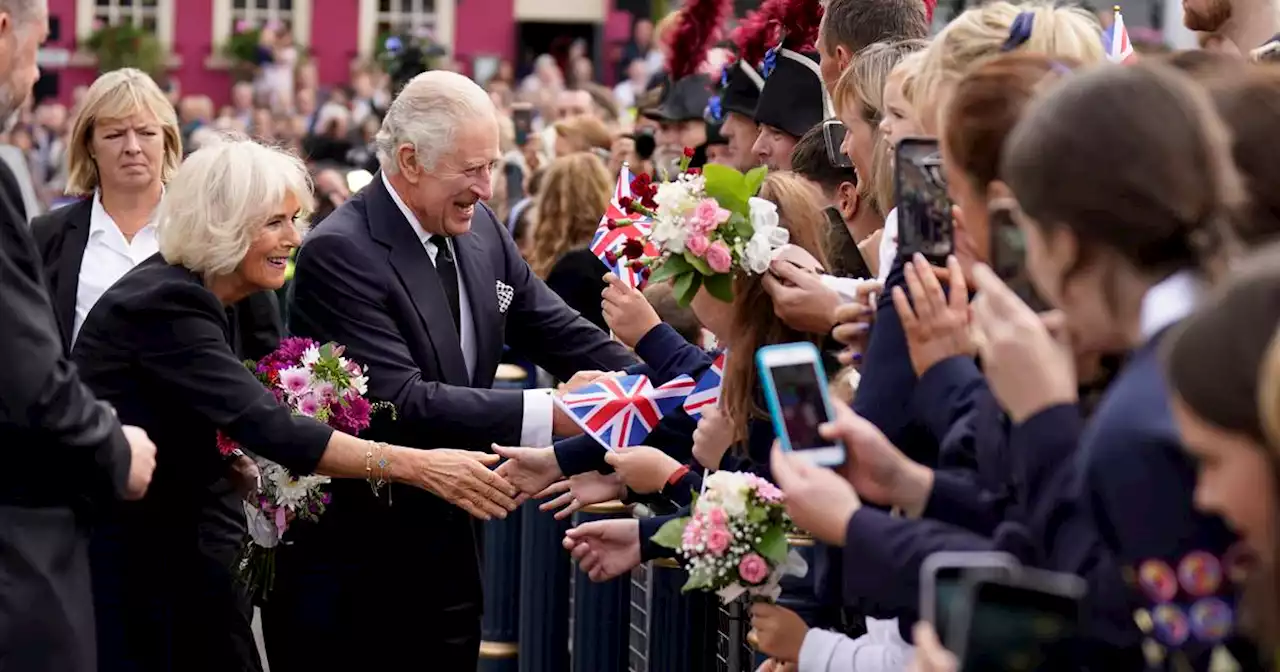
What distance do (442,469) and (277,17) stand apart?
38910 millimetres

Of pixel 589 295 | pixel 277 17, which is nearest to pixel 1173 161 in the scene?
pixel 589 295

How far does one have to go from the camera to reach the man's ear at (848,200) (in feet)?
18.1

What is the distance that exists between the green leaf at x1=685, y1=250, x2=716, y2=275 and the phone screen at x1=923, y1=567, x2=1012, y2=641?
5.64ft

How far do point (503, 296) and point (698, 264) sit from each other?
190cm

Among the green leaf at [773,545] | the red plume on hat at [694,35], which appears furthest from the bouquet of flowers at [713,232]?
the red plume on hat at [694,35]

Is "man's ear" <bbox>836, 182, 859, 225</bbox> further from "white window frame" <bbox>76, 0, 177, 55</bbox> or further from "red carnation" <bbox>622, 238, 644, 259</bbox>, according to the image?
"white window frame" <bbox>76, 0, 177, 55</bbox>

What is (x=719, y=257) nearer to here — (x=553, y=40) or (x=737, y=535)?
(x=737, y=535)

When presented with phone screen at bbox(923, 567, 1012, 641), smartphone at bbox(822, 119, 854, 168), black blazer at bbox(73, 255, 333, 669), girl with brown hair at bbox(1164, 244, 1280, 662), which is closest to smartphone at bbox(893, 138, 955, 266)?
phone screen at bbox(923, 567, 1012, 641)

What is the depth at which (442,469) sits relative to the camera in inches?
224

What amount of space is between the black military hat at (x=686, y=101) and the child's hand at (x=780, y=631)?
586 centimetres

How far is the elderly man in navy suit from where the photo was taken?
596 centimetres

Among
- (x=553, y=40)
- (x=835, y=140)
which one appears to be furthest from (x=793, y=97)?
(x=553, y=40)

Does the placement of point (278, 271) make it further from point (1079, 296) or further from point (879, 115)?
point (1079, 296)

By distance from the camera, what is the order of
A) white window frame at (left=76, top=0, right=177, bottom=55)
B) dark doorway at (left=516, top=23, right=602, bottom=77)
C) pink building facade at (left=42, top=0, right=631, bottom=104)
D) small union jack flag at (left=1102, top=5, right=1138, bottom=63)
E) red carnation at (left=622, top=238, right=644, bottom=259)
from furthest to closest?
pink building facade at (left=42, top=0, right=631, bottom=104), white window frame at (left=76, top=0, right=177, bottom=55), dark doorway at (left=516, top=23, right=602, bottom=77), red carnation at (left=622, top=238, right=644, bottom=259), small union jack flag at (left=1102, top=5, right=1138, bottom=63)
